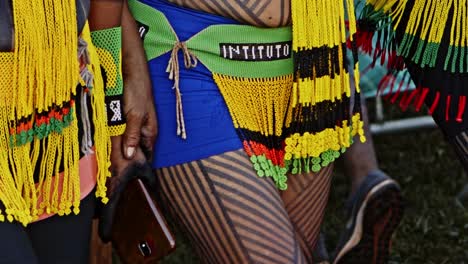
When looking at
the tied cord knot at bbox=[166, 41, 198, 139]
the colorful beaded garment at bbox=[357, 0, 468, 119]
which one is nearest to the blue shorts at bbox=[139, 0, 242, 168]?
the tied cord knot at bbox=[166, 41, 198, 139]

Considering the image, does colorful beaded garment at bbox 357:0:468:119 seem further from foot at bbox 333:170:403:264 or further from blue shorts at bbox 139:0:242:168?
foot at bbox 333:170:403:264

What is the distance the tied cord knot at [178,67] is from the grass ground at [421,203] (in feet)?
6.00

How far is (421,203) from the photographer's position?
213 inches

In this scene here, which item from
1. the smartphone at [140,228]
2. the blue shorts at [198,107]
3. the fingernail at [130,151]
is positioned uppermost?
the blue shorts at [198,107]

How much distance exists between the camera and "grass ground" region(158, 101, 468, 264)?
493 centimetres

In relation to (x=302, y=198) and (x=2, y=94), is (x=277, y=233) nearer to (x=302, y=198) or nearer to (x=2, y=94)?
(x=302, y=198)

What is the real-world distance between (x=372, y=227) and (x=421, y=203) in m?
1.37

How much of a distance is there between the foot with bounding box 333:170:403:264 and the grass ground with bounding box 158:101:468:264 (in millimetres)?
728

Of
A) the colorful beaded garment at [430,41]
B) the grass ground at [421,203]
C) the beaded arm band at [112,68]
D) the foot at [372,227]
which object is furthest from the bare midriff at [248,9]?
the grass ground at [421,203]

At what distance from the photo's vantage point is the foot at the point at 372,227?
411cm

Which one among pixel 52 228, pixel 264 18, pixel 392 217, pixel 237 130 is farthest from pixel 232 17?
pixel 392 217

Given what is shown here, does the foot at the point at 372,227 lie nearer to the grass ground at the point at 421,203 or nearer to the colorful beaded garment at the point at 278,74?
the grass ground at the point at 421,203

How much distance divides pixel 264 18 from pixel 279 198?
48cm

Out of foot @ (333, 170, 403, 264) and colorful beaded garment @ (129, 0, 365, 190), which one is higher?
colorful beaded garment @ (129, 0, 365, 190)
